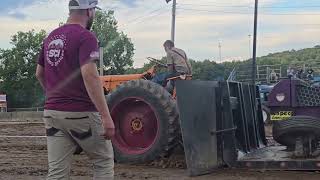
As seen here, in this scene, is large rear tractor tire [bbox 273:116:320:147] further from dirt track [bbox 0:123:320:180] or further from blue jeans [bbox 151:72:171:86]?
blue jeans [bbox 151:72:171:86]

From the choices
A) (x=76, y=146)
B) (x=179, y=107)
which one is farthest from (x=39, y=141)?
(x=76, y=146)

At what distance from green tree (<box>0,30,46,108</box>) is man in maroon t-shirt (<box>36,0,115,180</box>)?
48400mm

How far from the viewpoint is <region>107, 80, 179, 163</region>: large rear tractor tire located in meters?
7.80

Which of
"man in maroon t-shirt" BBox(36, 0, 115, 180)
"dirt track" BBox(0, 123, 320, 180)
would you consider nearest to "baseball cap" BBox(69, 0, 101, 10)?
"man in maroon t-shirt" BBox(36, 0, 115, 180)

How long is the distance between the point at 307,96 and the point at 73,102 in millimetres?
3836

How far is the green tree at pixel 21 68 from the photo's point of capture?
5428 centimetres

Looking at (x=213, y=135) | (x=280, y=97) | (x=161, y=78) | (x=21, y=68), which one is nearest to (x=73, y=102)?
(x=213, y=135)

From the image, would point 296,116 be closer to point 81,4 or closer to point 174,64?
point 174,64

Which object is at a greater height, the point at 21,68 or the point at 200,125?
the point at 21,68

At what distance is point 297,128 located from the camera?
676 cm

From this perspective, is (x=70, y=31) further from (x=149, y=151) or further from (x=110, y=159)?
(x=149, y=151)

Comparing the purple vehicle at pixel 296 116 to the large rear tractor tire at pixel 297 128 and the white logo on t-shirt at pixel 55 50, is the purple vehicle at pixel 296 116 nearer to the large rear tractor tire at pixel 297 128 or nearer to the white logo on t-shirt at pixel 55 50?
the large rear tractor tire at pixel 297 128

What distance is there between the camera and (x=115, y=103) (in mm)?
8336

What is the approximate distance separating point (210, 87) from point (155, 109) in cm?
113
